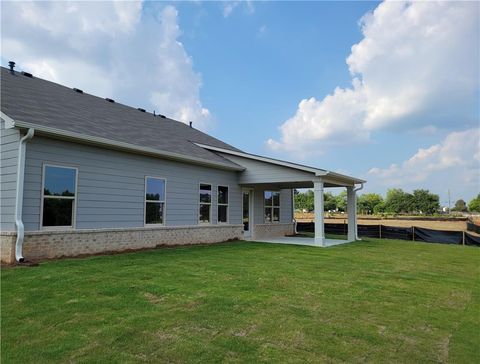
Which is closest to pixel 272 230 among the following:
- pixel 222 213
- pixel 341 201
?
pixel 222 213

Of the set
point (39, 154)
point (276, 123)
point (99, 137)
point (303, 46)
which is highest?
point (303, 46)

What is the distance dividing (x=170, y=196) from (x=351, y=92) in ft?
37.8

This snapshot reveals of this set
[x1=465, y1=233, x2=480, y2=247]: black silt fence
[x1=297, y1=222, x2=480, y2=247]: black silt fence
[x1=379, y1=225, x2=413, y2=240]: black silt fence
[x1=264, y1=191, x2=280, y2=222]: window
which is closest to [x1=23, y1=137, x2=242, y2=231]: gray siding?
[x1=264, y1=191, x2=280, y2=222]: window

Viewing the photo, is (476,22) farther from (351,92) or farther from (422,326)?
(422,326)

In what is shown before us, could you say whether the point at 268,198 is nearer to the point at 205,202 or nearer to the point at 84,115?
the point at 205,202

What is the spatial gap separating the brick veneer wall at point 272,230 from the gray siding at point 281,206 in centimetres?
24

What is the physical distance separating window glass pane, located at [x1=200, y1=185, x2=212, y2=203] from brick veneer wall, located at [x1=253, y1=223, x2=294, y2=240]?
345cm

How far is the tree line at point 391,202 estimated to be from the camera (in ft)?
302

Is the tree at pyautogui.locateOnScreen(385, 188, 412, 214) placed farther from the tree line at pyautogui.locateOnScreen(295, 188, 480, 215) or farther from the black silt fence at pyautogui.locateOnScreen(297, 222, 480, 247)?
the black silt fence at pyautogui.locateOnScreen(297, 222, 480, 247)

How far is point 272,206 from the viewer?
17.2m

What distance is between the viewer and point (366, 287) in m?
5.97

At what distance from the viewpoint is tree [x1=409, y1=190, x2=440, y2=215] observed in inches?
3627

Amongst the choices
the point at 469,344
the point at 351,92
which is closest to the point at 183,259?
the point at 469,344

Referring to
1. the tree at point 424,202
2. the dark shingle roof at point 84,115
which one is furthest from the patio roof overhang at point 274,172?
the tree at point 424,202
